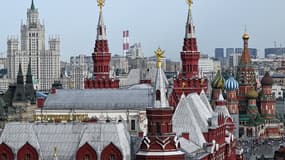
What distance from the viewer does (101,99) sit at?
200ft

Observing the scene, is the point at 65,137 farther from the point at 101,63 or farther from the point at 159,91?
the point at 101,63

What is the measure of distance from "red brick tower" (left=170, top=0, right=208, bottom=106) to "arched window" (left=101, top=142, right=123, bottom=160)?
22253 millimetres

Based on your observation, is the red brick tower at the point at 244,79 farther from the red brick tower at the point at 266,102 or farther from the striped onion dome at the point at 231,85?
the striped onion dome at the point at 231,85

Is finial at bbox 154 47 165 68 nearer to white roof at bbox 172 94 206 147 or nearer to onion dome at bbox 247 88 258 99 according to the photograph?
white roof at bbox 172 94 206 147

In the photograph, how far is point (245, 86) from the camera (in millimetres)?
108438

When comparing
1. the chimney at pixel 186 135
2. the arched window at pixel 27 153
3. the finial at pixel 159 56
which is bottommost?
the arched window at pixel 27 153

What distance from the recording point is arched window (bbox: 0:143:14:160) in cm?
4212

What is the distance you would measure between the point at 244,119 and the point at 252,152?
2265cm

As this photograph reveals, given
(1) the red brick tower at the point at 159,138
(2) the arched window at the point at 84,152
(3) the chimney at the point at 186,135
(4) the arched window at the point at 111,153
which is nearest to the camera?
(1) the red brick tower at the point at 159,138

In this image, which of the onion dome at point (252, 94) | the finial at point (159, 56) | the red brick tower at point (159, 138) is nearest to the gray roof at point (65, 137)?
the red brick tower at point (159, 138)

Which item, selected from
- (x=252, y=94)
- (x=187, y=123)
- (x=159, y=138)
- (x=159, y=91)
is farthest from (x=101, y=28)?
(x=252, y=94)

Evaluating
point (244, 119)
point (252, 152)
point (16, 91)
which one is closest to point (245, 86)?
point (244, 119)

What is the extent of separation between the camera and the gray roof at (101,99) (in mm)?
60000

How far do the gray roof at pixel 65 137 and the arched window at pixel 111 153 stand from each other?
16 cm
